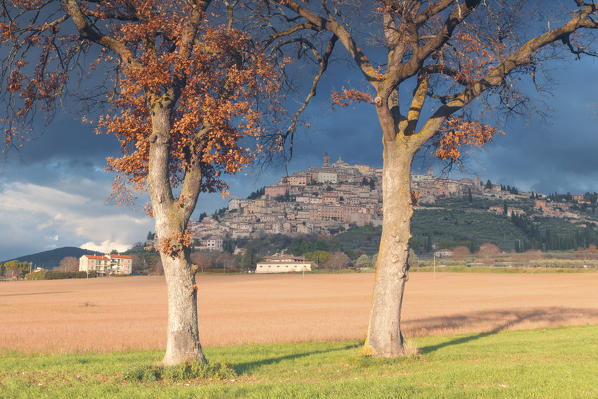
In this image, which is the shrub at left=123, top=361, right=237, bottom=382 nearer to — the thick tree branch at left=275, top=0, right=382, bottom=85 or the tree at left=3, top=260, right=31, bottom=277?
the thick tree branch at left=275, top=0, right=382, bottom=85

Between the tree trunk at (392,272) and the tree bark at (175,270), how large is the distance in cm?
474

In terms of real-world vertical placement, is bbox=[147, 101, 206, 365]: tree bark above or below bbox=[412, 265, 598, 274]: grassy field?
above

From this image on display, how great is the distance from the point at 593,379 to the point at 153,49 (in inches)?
515

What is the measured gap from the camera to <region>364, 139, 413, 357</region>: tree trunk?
46.5 feet

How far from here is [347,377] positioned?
461 inches

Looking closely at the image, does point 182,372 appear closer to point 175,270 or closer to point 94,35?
point 175,270

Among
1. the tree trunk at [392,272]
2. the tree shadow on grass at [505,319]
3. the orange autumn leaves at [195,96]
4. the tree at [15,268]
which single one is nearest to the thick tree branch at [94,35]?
the orange autumn leaves at [195,96]

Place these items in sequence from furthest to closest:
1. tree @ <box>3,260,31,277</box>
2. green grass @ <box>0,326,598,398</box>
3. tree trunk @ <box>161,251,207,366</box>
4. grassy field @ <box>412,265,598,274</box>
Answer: tree @ <box>3,260,31,277</box>, grassy field @ <box>412,265,598,274</box>, tree trunk @ <box>161,251,207,366</box>, green grass @ <box>0,326,598,398</box>

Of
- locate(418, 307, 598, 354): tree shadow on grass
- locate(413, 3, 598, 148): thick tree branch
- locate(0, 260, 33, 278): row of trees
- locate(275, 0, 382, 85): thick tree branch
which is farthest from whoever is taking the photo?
locate(0, 260, 33, 278): row of trees

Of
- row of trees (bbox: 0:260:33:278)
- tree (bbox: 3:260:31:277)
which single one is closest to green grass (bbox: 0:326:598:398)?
row of trees (bbox: 0:260:33:278)

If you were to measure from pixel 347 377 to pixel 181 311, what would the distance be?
4.12 metres

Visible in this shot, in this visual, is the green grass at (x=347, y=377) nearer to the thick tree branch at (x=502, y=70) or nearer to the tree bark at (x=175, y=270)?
the tree bark at (x=175, y=270)

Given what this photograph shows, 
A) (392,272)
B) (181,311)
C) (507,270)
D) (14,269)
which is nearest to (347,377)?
(392,272)

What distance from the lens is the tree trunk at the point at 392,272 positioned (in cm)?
1418
